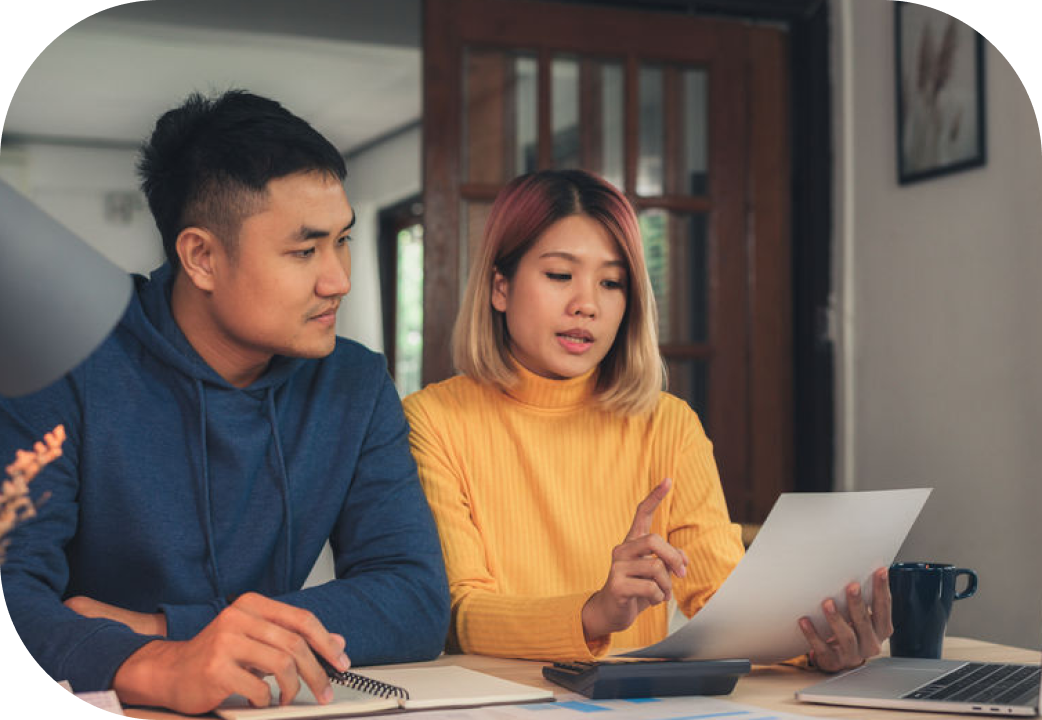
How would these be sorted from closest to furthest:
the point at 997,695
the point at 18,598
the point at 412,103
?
the point at 997,695
the point at 18,598
the point at 412,103

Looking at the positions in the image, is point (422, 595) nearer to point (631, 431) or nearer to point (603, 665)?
point (603, 665)

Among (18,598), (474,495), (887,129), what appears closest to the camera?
(18,598)

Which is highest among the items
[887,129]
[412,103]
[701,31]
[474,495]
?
[412,103]

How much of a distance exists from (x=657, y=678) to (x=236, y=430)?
57 centimetres

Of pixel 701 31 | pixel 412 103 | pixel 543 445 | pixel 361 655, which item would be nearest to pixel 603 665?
pixel 361 655

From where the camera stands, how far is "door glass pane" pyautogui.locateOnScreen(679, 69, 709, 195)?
2916 millimetres

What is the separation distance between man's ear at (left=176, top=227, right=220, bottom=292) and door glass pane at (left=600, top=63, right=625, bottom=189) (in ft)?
5.54

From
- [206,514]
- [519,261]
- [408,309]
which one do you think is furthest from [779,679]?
[408,309]

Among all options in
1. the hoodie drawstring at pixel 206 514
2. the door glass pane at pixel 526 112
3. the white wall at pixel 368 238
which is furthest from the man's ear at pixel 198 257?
the white wall at pixel 368 238

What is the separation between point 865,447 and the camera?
2.85 meters

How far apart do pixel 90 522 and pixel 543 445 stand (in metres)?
0.62

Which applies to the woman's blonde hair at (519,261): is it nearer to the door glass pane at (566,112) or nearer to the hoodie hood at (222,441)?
the hoodie hood at (222,441)

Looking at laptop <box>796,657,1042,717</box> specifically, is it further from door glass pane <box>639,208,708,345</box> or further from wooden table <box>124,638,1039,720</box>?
door glass pane <box>639,208,708,345</box>

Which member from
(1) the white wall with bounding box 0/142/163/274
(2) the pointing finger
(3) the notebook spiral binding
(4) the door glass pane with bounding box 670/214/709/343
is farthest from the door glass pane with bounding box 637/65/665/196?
(1) the white wall with bounding box 0/142/163/274
